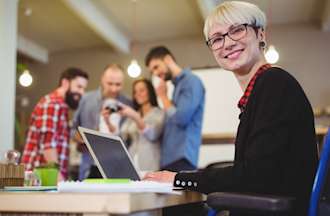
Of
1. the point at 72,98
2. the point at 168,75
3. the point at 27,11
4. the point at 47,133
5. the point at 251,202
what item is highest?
the point at 27,11

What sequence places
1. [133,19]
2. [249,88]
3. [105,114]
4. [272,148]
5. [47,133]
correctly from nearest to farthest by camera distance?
1. [272,148]
2. [249,88]
3. [47,133]
4. [105,114]
5. [133,19]

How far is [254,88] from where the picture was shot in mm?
1203

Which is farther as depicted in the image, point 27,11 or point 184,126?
point 27,11

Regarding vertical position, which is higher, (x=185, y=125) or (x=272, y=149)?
(x=185, y=125)

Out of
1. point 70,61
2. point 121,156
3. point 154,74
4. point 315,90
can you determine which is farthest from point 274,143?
point 70,61

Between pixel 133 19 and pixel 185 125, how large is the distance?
201 centimetres

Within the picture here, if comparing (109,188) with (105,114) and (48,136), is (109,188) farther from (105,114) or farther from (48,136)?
(105,114)

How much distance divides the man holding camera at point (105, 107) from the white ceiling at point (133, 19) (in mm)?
911

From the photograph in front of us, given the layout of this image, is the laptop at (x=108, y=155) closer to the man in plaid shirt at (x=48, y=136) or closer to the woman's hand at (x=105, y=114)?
the man in plaid shirt at (x=48, y=136)

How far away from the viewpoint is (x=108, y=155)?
1.47 metres

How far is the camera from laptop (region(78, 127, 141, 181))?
4.42ft

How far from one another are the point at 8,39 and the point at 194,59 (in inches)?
112

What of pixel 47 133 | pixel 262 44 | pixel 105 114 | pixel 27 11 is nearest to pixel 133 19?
pixel 27 11

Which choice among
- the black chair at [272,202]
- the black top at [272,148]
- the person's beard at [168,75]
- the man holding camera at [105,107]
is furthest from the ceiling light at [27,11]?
the black chair at [272,202]
